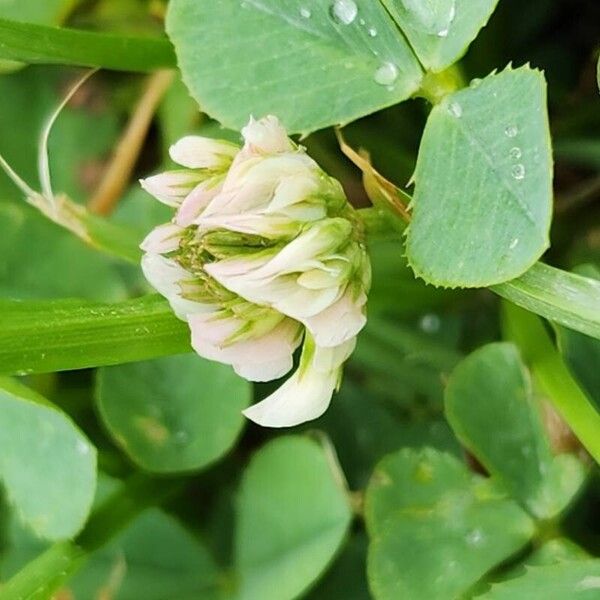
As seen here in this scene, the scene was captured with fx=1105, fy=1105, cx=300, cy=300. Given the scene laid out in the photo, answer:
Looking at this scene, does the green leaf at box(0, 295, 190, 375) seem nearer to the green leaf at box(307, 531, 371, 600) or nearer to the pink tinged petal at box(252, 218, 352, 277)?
the pink tinged petal at box(252, 218, 352, 277)

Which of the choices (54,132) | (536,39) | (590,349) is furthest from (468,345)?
(54,132)

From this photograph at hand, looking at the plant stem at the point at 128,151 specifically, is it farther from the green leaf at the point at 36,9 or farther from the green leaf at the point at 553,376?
the green leaf at the point at 553,376

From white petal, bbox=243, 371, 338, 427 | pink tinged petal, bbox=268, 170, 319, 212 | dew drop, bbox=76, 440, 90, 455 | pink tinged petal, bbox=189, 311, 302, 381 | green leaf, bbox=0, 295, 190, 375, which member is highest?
pink tinged petal, bbox=268, 170, 319, 212

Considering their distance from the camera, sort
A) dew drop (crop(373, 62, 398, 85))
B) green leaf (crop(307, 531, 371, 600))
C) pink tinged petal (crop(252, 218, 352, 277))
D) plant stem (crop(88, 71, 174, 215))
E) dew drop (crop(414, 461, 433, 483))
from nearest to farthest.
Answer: pink tinged petal (crop(252, 218, 352, 277)), dew drop (crop(373, 62, 398, 85)), dew drop (crop(414, 461, 433, 483)), green leaf (crop(307, 531, 371, 600)), plant stem (crop(88, 71, 174, 215))

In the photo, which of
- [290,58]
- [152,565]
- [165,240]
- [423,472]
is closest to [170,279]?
[165,240]

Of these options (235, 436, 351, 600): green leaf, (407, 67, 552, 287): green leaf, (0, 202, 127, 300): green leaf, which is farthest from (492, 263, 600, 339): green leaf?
(0, 202, 127, 300): green leaf

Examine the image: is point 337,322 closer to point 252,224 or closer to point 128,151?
point 252,224
